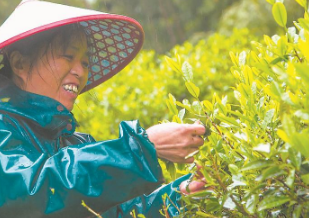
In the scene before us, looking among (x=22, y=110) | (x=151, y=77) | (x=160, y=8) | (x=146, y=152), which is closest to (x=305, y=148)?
(x=146, y=152)

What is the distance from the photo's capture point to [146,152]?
4.57 feet

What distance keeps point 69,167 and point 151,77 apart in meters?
3.03

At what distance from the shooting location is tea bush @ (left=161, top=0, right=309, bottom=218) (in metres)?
1.00

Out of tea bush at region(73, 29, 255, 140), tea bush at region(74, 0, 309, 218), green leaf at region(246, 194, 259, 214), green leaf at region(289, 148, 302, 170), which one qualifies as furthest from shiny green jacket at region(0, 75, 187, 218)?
tea bush at region(73, 29, 255, 140)

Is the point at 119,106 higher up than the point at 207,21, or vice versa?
the point at 119,106

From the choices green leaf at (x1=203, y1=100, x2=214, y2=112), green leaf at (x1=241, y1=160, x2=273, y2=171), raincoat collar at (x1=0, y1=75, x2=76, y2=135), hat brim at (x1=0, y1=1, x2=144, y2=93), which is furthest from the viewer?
hat brim at (x1=0, y1=1, x2=144, y2=93)

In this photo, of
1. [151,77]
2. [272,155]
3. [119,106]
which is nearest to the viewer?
[272,155]

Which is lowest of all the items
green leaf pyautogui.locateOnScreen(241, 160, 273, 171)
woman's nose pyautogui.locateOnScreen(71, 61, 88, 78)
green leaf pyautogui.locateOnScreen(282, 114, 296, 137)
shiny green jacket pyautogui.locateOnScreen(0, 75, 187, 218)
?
shiny green jacket pyautogui.locateOnScreen(0, 75, 187, 218)

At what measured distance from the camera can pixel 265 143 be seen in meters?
1.18

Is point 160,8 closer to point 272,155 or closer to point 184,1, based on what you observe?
point 184,1

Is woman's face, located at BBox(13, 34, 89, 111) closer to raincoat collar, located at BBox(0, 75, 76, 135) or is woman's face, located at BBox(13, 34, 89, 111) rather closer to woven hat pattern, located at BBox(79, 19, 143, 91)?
raincoat collar, located at BBox(0, 75, 76, 135)

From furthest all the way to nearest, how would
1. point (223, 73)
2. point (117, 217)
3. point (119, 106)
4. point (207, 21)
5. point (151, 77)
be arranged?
1. point (207, 21)
2. point (223, 73)
3. point (151, 77)
4. point (119, 106)
5. point (117, 217)

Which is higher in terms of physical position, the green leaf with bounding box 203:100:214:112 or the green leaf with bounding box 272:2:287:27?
the green leaf with bounding box 272:2:287:27

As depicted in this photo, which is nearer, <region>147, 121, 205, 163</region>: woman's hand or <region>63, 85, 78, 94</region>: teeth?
<region>147, 121, 205, 163</region>: woman's hand
